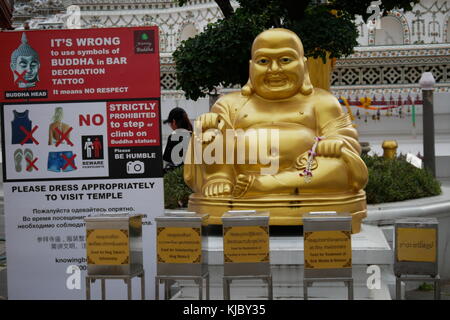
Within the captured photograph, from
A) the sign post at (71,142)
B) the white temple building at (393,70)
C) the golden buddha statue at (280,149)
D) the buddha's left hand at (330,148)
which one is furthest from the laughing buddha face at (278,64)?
the white temple building at (393,70)

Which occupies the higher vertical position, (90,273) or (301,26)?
(301,26)

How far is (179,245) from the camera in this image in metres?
4.48

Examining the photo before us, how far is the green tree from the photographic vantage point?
779cm

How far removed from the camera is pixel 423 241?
441 centimetres

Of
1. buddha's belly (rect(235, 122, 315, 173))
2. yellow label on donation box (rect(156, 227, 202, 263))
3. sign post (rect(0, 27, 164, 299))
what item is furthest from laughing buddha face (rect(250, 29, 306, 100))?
yellow label on donation box (rect(156, 227, 202, 263))

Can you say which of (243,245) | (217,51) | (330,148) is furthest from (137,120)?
(217,51)

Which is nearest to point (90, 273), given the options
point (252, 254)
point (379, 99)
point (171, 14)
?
point (252, 254)

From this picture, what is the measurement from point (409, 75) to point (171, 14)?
5397mm

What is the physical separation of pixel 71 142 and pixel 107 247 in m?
0.82

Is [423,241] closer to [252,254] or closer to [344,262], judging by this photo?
[344,262]

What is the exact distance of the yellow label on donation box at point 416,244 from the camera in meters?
4.40

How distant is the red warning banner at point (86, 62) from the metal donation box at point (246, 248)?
1.05 metres

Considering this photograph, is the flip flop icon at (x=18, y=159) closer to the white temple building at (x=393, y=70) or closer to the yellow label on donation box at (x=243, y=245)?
the yellow label on donation box at (x=243, y=245)

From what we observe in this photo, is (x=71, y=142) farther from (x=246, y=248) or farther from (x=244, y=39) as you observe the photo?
(x=244, y=39)
